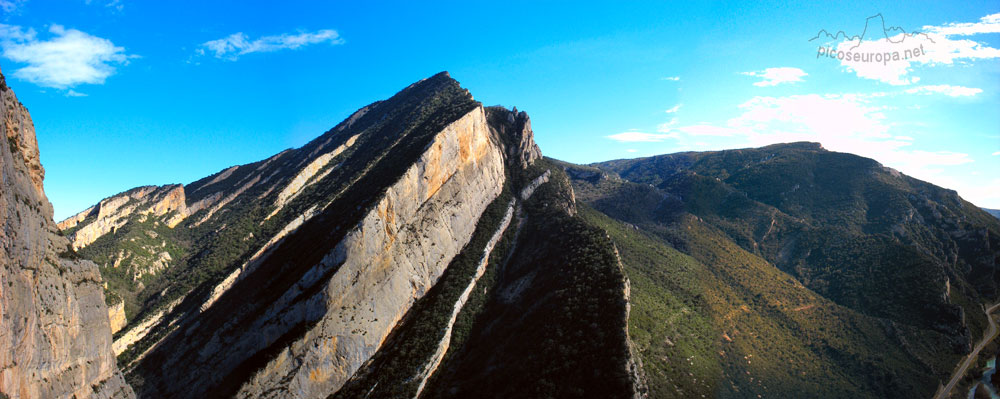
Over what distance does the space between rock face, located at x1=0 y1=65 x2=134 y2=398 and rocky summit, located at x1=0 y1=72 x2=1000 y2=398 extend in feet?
0.79

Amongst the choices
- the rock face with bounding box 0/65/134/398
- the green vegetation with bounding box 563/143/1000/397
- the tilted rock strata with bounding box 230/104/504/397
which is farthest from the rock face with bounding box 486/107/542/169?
the rock face with bounding box 0/65/134/398

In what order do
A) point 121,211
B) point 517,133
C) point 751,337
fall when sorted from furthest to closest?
point 517,133 → point 121,211 → point 751,337

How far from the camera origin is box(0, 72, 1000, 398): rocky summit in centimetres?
4375

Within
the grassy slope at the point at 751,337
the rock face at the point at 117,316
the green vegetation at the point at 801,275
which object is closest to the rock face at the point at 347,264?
the rock face at the point at 117,316

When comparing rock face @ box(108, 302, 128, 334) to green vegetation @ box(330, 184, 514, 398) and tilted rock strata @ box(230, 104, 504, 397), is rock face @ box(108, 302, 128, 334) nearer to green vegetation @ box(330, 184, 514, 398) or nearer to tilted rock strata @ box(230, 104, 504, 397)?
tilted rock strata @ box(230, 104, 504, 397)

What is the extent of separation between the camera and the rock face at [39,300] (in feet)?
97.7

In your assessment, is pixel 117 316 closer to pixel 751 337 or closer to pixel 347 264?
pixel 347 264

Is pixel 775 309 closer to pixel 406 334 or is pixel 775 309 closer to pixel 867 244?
pixel 867 244

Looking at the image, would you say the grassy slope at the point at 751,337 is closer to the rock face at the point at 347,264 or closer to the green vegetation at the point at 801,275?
the green vegetation at the point at 801,275

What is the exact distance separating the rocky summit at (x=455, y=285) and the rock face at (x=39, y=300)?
24cm

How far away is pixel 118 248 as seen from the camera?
278ft

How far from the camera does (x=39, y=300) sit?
34.4m

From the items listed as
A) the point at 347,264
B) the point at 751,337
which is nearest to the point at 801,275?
the point at 751,337

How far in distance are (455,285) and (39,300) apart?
44.5 m
